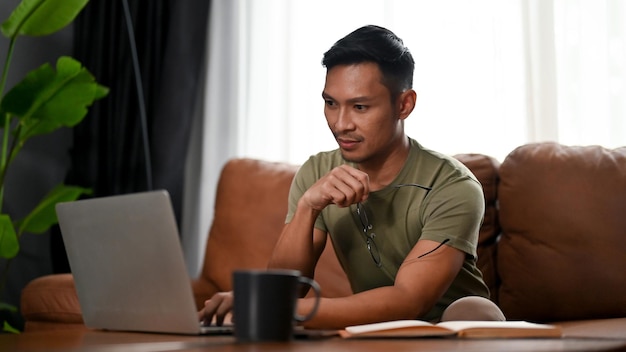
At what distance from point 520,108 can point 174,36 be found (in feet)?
4.57

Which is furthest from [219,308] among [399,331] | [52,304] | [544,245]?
[52,304]

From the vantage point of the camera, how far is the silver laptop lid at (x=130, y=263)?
47.6 inches

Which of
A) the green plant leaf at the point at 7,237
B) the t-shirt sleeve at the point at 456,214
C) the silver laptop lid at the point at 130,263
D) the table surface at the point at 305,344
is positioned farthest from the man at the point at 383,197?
the green plant leaf at the point at 7,237

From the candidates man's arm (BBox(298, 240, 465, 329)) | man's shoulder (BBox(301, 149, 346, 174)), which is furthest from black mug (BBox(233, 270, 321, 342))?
man's shoulder (BBox(301, 149, 346, 174))

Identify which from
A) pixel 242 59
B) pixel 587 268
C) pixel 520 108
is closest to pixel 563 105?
pixel 520 108

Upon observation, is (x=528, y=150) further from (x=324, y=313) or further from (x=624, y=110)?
(x=324, y=313)

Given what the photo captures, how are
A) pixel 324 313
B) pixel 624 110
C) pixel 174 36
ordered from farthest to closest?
pixel 174 36
pixel 624 110
pixel 324 313

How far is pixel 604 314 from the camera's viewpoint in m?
2.34

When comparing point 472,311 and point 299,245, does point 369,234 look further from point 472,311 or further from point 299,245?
point 472,311

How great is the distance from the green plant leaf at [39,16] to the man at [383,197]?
1.34 meters

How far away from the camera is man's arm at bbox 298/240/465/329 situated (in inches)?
61.5

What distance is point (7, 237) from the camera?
2889 millimetres

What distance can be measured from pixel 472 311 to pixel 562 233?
2.78 feet

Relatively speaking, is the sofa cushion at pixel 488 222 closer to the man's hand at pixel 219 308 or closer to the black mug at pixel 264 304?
the man's hand at pixel 219 308
